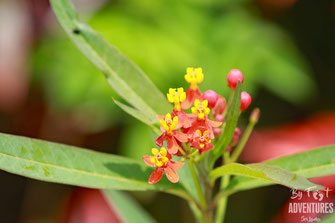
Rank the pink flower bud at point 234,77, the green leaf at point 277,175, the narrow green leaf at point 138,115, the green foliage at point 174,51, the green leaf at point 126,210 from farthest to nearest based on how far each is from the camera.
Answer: the green foliage at point 174,51
the green leaf at point 126,210
the pink flower bud at point 234,77
the narrow green leaf at point 138,115
the green leaf at point 277,175

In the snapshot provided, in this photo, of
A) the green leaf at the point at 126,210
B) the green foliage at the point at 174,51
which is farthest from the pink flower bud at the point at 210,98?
the green foliage at the point at 174,51

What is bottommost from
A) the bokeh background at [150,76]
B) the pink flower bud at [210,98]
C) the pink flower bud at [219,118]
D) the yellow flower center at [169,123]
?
the yellow flower center at [169,123]

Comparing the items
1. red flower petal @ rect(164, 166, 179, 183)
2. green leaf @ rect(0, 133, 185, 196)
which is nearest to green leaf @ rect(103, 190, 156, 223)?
green leaf @ rect(0, 133, 185, 196)

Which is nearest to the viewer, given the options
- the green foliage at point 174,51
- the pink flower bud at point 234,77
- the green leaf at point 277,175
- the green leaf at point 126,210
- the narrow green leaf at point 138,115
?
the green leaf at point 277,175

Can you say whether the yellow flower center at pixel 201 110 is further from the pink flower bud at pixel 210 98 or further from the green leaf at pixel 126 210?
the green leaf at pixel 126 210

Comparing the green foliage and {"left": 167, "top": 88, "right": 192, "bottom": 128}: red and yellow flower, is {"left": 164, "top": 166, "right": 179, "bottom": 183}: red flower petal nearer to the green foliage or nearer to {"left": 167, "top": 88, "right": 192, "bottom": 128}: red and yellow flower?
{"left": 167, "top": 88, "right": 192, "bottom": 128}: red and yellow flower

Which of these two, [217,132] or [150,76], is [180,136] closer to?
[217,132]
